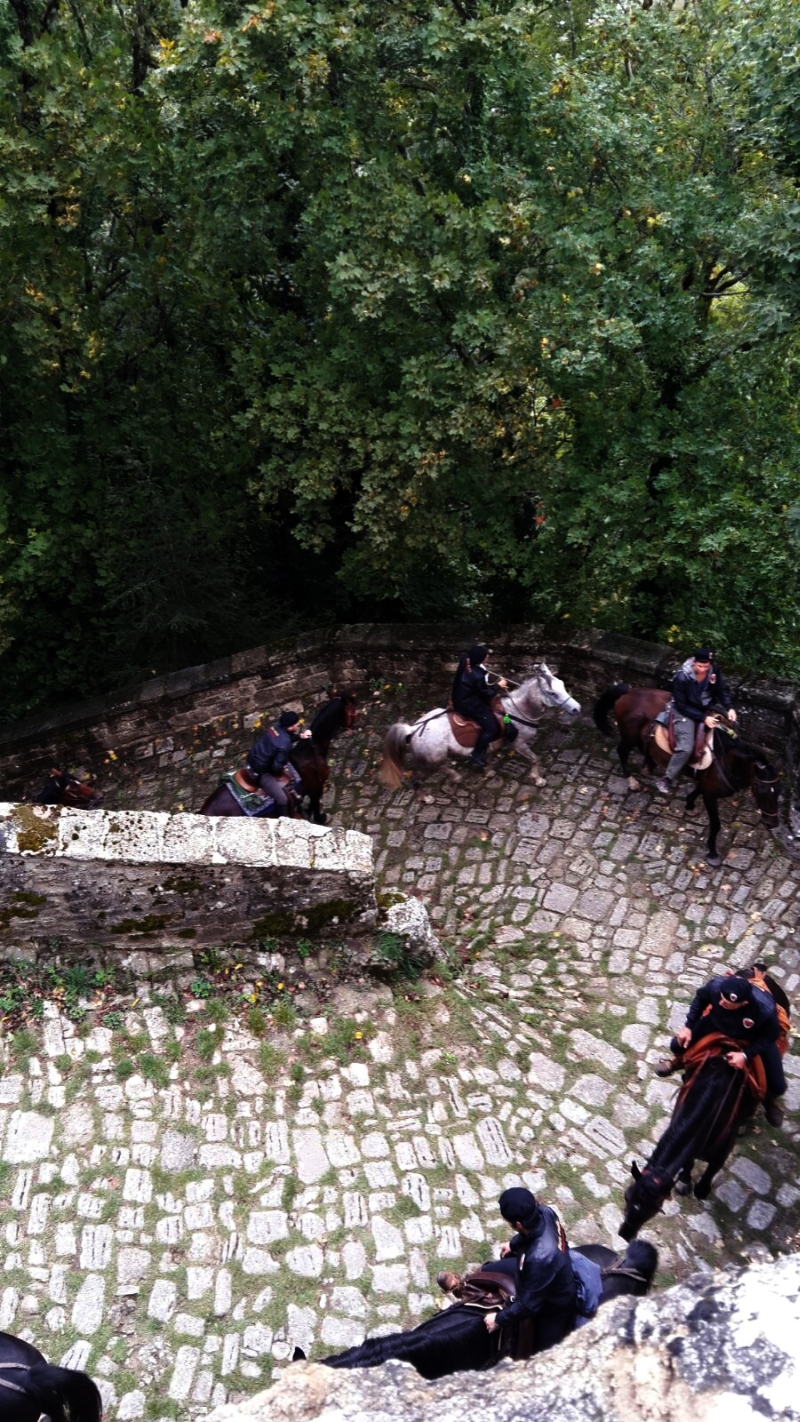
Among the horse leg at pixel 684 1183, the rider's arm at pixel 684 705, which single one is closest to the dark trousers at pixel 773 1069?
the horse leg at pixel 684 1183

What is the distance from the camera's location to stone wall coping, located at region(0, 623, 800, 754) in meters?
12.5

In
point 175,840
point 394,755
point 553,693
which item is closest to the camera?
point 175,840

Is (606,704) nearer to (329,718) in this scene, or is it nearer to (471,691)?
(471,691)

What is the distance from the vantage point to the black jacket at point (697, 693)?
10.1 meters

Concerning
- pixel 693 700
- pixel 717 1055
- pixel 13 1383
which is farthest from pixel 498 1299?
pixel 693 700

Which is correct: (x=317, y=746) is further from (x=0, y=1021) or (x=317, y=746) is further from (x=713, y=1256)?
(x=713, y=1256)

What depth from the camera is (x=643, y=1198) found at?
6758 mm

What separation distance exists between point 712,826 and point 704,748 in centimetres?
84

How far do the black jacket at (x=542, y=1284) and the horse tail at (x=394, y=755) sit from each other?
6.28 meters

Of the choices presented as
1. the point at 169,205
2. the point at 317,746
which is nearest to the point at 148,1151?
the point at 317,746

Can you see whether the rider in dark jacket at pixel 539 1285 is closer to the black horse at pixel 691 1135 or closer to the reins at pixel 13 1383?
the black horse at pixel 691 1135

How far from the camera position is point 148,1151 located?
23.1 ft

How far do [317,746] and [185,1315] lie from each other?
5.62 meters

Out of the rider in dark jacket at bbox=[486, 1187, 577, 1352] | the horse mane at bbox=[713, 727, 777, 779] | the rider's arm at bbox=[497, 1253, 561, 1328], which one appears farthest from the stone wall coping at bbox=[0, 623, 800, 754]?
the rider's arm at bbox=[497, 1253, 561, 1328]
